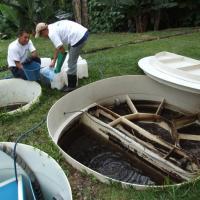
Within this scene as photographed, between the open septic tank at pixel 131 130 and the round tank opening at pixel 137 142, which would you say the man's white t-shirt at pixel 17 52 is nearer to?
the open septic tank at pixel 131 130

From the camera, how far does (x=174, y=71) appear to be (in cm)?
521

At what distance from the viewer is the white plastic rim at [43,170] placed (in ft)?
11.9

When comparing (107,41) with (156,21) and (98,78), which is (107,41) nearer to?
(156,21)

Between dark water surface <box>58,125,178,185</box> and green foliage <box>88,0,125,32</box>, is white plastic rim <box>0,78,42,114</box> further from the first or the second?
green foliage <box>88,0,125,32</box>

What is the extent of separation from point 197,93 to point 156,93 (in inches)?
39.2

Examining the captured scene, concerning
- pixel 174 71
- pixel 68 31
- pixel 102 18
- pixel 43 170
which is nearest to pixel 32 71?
pixel 68 31

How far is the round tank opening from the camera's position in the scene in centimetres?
Result: 418

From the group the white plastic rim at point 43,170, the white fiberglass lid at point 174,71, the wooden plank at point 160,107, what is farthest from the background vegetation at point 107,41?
the wooden plank at point 160,107

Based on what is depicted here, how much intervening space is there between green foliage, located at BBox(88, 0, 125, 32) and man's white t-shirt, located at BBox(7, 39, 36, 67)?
4981 millimetres

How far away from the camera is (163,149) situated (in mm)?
4477

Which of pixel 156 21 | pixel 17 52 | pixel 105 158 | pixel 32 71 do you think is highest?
pixel 17 52

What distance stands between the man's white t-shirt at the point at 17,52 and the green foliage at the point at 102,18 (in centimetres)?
498

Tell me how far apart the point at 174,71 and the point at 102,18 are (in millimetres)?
5712

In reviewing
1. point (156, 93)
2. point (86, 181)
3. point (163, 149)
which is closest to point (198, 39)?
point (156, 93)
